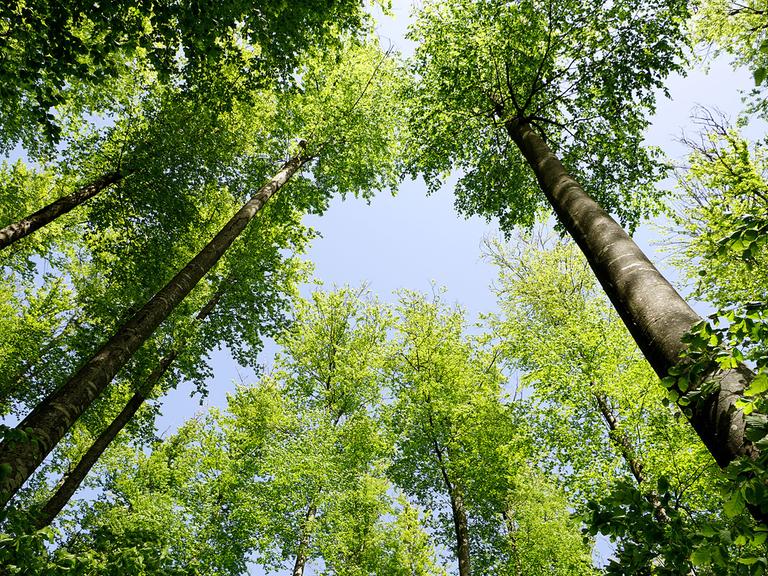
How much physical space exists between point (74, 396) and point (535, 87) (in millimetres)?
8236

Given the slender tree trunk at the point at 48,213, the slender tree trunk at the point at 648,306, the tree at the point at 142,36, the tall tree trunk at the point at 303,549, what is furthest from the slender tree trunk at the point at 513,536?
the slender tree trunk at the point at 48,213

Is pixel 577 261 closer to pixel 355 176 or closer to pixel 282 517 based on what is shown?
pixel 355 176

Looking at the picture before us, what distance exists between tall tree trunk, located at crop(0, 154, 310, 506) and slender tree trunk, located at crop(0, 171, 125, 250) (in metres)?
4.15

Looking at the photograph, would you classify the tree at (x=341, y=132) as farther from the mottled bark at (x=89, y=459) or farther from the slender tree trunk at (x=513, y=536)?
the slender tree trunk at (x=513, y=536)

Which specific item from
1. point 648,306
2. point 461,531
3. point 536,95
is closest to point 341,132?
point 536,95

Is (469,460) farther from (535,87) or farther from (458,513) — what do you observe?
(535,87)

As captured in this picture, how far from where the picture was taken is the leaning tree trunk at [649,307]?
2062mm

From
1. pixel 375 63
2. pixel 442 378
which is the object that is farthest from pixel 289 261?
pixel 375 63

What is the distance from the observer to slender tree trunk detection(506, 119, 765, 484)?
2068 mm

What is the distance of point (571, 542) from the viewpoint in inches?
542

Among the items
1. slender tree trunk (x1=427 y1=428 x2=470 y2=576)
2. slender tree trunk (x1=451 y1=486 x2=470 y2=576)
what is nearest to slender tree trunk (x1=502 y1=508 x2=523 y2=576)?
slender tree trunk (x1=427 y1=428 x2=470 y2=576)

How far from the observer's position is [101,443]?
1040 cm

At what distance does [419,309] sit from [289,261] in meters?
5.88

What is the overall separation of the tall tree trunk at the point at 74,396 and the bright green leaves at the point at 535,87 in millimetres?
5904
